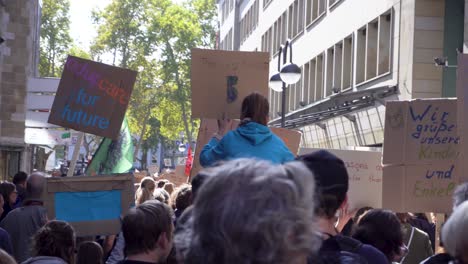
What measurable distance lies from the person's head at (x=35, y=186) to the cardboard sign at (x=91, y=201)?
0.32 ft

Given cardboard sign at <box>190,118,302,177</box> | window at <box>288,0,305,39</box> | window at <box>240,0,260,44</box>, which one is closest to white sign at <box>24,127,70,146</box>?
window at <box>288,0,305,39</box>

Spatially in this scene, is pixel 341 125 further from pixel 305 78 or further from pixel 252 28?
pixel 252 28

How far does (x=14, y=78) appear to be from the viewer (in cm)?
2578

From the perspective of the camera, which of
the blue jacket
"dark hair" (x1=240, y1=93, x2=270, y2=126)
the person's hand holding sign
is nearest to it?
the blue jacket

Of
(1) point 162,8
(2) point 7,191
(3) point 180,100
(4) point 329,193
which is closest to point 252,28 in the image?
(3) point 180,100

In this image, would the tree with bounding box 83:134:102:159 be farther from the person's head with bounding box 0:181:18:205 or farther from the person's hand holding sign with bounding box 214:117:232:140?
the person's hand holding sign with bounding box 214:117:232:140

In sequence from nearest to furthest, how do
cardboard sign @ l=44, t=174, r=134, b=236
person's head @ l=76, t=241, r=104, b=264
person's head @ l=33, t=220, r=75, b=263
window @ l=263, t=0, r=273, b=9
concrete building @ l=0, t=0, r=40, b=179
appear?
person's head @ l=33, t=220, r=75, b=263 < person's head @ l=76, t=241, r=104, b=264 < cardboard sign @ l=44, t=174, r=134, b=236 < concrete building @ l=0, t=0, r=40, b=179 < window @ l=263, t=0, r=273, b=9

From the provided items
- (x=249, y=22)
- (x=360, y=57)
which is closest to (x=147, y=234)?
(x=360, y=57)

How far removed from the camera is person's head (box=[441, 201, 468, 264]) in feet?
10.8

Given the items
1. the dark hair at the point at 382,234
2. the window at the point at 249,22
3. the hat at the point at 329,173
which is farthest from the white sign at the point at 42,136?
the hat at the point at 329,173

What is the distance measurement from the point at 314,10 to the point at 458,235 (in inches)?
1368

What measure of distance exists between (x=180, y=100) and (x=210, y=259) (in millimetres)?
72834

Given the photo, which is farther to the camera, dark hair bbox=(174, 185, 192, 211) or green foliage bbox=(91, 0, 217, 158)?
green foliage bbox=(91, 0, 217, 158)

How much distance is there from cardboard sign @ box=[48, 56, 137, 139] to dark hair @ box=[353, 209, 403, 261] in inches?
210
